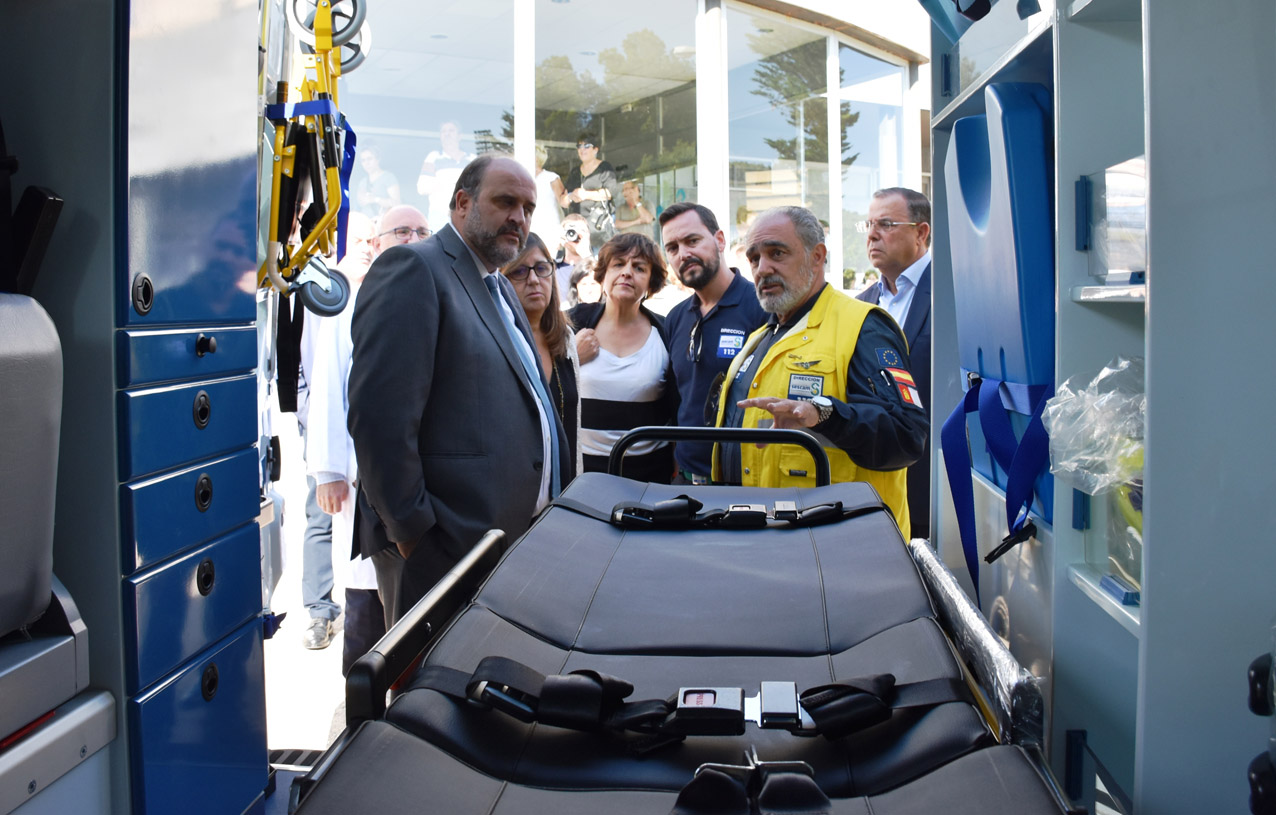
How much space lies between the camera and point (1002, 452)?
1644 mm

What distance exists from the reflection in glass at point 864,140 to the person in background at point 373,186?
186 inches

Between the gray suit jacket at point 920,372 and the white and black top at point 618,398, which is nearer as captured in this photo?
the gray suit jacket at point 920,372

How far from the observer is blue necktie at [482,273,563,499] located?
2623 mm

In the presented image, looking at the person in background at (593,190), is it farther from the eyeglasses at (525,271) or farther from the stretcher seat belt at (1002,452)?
the stretcher seat belt at (1002,452)

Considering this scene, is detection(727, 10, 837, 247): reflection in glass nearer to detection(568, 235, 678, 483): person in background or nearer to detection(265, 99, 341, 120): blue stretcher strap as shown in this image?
detection(568, 235, 678, 483): person in background


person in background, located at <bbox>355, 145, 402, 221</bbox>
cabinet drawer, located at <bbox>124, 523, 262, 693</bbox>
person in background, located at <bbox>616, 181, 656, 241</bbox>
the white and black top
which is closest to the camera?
cabinet drawer, located at <bbox>124, 523, 262, 693</bbox>

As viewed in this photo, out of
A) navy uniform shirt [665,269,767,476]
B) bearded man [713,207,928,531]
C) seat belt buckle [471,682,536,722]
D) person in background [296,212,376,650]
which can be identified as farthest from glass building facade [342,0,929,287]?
seat belt buckle [471,682,536,722]

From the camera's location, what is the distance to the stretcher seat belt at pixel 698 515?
1.58 m

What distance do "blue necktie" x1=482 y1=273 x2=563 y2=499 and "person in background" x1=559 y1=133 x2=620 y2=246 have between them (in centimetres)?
514

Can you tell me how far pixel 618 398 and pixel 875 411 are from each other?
1294mm

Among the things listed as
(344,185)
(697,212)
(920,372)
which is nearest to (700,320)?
(697,212)

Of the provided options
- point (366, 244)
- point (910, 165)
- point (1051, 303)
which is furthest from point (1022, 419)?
point (910, 165)

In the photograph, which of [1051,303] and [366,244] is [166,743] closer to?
[1051,303]

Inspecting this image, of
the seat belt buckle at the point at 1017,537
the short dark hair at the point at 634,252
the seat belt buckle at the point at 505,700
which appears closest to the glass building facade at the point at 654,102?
the short dark hair at the point at 634,252
